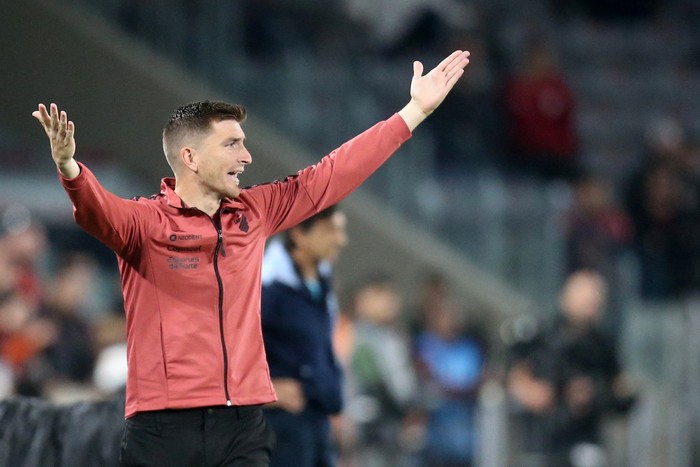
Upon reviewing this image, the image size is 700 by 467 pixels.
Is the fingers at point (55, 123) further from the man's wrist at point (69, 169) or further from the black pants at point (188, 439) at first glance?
the black pants at point (188, 439)

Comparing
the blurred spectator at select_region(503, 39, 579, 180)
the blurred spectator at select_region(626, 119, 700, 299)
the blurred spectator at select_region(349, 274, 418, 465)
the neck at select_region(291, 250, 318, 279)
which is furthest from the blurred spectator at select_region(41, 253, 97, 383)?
the blurred spectator at select_region(626, 119, 700, 299)

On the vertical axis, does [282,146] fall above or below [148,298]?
above

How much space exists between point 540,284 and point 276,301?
5.50 metres

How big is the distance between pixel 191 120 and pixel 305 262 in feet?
5.89

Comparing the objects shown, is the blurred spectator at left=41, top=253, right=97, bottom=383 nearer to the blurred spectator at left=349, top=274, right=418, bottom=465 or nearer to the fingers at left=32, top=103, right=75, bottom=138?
the blurred spectator at left=349, top=274, right=418, bottom=465

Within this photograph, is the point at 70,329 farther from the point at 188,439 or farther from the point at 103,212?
the point at 103,212

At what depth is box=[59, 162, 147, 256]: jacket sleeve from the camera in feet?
12.8

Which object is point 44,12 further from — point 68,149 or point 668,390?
point 68,149

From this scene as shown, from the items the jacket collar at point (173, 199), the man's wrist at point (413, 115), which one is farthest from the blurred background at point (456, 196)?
the man's wrist at point (413, 115)

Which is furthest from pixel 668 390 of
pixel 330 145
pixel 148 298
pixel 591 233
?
pixel 148 298

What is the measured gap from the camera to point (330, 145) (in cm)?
1147

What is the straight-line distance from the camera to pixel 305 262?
19.9ft

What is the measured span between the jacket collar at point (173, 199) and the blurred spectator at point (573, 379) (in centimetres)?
448

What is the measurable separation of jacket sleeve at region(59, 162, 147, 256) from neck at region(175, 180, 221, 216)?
0.60ft
